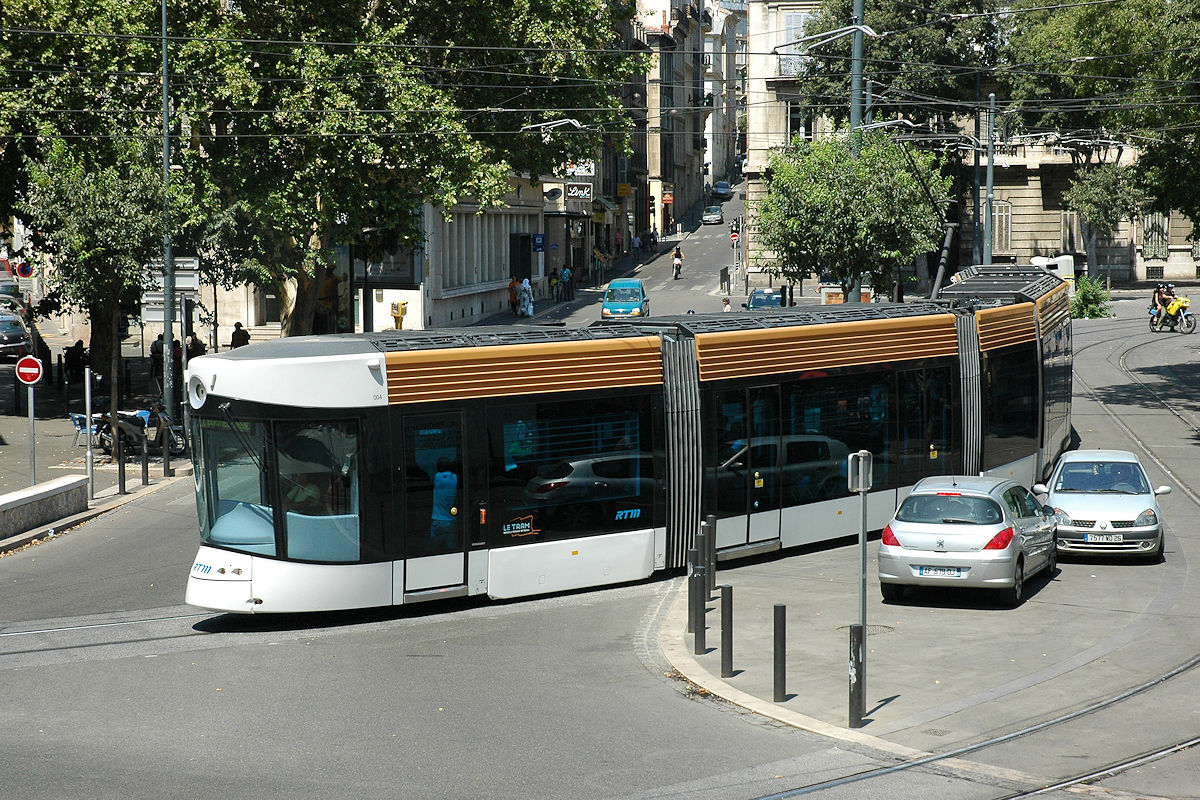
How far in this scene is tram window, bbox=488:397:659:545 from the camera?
588 inches

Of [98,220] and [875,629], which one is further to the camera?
[98,220]

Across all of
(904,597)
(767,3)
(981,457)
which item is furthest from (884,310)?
(767,3)

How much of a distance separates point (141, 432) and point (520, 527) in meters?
13.0

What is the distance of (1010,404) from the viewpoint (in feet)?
71.4

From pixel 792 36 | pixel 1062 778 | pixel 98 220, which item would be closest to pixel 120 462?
→ pixel 98 220

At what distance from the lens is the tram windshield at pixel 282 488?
13.6 meters

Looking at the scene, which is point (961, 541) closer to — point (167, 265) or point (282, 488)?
point (282, 488)

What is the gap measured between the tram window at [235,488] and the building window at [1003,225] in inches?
2475

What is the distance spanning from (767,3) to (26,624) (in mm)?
68643

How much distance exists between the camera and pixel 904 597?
16.0m

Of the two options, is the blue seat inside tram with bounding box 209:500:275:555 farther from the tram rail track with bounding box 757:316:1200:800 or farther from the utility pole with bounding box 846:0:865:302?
the utility pole with bounding box 846:0:865:302

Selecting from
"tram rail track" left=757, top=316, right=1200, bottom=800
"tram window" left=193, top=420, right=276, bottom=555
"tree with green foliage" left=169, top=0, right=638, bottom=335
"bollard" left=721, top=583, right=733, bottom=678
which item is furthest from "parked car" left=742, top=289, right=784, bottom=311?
"bollard" left=721, top=583, right=733, bottom=678

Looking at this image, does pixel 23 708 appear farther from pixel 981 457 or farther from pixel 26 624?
pixel 981 457

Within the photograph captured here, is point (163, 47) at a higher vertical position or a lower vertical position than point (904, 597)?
higher
